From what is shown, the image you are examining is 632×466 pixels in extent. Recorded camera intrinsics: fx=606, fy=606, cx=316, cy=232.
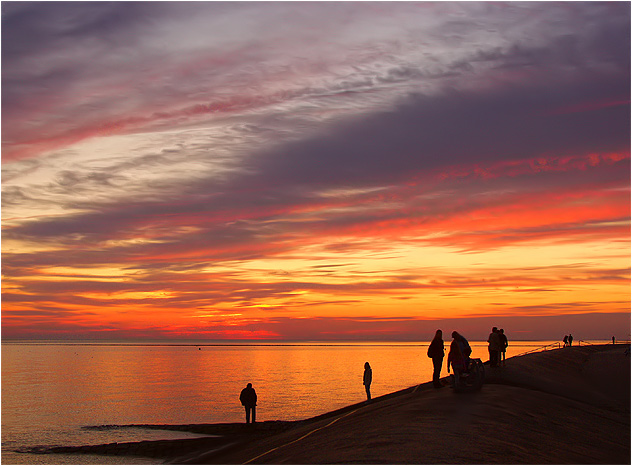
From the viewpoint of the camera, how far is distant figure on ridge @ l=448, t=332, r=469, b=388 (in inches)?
800

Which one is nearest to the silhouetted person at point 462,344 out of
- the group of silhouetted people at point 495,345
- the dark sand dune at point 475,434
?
the dark sand dune at point 475,434

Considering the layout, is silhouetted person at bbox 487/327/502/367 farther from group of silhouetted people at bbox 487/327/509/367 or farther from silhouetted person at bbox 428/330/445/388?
silhouetted person at bbox 428/330/445/388

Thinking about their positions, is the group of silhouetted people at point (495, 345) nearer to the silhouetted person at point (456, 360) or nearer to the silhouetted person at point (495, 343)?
the silhouetted person at point (495, 343)

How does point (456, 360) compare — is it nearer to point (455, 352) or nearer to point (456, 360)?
point (456, 360)

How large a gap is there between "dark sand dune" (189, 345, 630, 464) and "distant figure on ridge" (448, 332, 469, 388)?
0.79 meters

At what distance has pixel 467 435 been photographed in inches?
574

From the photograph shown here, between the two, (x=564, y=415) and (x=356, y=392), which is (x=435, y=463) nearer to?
(x=564, y=415)

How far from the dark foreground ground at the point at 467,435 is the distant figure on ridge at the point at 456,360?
69cm

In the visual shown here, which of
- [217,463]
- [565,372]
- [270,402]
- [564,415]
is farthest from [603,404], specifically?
[270,402]

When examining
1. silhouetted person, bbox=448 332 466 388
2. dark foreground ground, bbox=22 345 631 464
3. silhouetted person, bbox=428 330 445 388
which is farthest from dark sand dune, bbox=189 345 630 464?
silhouetted person, bbox=428 330 445 388

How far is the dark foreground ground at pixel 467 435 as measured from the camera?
13.4m

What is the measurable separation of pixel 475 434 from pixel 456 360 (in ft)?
20.5

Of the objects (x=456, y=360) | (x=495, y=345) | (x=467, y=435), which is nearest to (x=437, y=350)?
(x=456, y=360)

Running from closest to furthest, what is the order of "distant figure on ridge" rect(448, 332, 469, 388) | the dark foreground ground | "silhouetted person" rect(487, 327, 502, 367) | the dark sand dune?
1. the dark sand dune
2. the dark foreground ground
3. "distant figure on ridge" rect(448, 332, 469, 388)
4. "silhouetted person" rect(487, 327, 502, 367)
